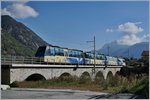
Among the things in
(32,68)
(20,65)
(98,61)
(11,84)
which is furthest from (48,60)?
(98,61)

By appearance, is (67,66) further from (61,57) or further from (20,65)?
(20,65)

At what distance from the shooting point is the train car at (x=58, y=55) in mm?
41916

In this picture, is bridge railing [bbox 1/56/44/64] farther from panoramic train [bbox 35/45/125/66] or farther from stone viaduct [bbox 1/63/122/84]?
panoramic train [bbox 35/45/125/66]

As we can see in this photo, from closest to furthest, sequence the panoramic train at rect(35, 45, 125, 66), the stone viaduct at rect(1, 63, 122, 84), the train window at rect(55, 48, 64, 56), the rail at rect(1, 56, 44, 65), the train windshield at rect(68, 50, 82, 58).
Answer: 1. the stone viaduct at rect(1, 63, 122, 84)
2. the rail at rect(1, 56, 44, 65)
3. the panoramic train at rect(35, 45, 125, 66)
4. the train window at rect(55, 48, 64, 56)
5. the train windshield at rect(68, 50, 82, 58)

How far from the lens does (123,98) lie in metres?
17.5

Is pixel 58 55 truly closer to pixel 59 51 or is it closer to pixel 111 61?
pixel 59 51

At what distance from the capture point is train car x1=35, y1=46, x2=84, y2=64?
138ft

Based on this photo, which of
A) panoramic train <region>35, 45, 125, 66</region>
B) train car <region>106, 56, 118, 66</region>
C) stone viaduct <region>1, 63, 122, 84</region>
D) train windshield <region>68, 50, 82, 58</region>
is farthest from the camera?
train car <region>106, 56, 118, 66</region>

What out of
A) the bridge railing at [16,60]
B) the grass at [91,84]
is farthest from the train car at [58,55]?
the grass at [91,84]

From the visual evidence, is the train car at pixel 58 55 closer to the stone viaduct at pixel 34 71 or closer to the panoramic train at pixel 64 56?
the panoramic train at pixel 64 56

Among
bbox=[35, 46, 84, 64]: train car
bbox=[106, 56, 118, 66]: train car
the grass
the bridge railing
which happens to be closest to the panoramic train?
bbox=[35, 46, 84, 64]: train car

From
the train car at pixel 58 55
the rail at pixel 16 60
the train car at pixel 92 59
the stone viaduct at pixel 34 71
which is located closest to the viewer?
the stone viaduct at pixel 34 71

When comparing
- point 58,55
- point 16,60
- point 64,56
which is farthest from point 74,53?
point 16,60

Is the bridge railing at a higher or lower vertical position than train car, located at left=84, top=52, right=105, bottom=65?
higher
